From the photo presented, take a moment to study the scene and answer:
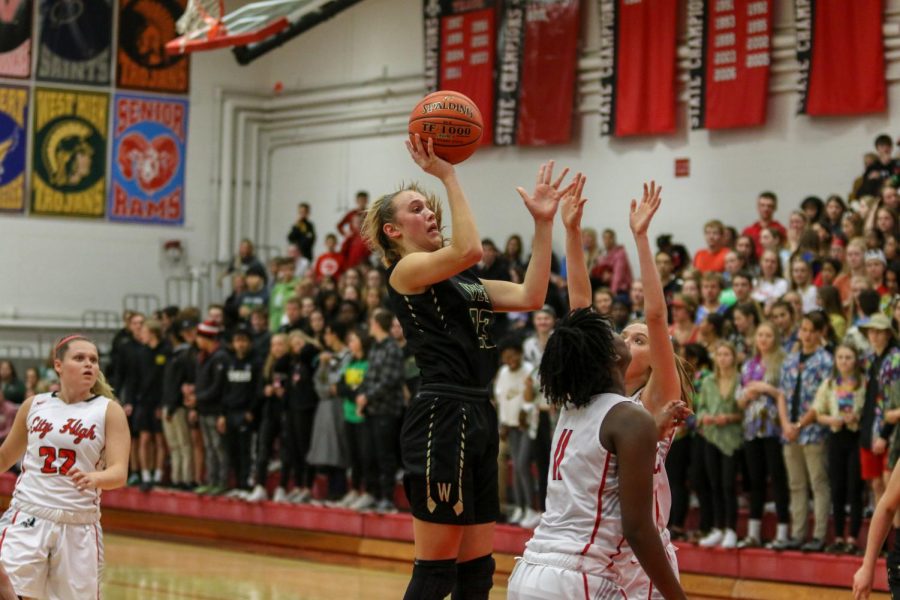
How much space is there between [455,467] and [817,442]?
5.29 metres

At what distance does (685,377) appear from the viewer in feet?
14.7

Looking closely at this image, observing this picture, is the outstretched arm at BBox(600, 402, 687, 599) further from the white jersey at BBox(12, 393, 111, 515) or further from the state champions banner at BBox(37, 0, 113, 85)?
the state champions banner at BBox(37, 0, 113, 85)

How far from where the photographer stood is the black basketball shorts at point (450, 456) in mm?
4645

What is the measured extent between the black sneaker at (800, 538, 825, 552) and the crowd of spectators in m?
0.02

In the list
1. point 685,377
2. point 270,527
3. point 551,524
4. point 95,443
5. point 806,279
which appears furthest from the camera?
point 270,527

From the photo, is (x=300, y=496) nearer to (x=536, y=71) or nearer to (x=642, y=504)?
(x=536, y=71)

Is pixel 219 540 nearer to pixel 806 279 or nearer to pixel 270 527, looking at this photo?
pixel 270 527

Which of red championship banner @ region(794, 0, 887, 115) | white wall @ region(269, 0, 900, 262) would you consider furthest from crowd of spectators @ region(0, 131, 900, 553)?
red championship banner @ region(794, 0, 887, 115)

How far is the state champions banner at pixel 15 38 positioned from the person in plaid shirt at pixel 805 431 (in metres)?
12.8

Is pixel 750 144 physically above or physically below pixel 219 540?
above

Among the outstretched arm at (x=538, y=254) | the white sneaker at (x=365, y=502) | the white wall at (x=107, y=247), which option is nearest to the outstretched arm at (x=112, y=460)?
the outstretched arm at (x=538, y=254)

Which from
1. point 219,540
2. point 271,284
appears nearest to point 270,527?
point 219,540

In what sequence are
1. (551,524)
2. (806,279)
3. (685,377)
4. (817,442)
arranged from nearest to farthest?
(551,524)
(685,377)
(817,442)
(806,279)

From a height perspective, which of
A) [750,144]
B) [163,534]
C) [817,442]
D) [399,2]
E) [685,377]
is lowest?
[163,534]
